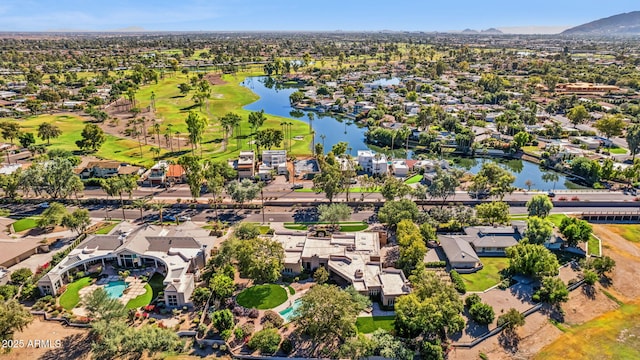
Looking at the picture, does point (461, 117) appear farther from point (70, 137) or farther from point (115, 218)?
point (70, 137)

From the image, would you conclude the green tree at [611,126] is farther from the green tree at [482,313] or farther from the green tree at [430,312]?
the green tree at [430,312]

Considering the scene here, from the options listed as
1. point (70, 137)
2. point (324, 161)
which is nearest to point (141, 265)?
point (324, 161)

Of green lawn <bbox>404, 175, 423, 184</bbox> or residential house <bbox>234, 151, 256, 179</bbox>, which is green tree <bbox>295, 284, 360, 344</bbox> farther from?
residential house <bbox>234, 151, 256, 179</bbox>

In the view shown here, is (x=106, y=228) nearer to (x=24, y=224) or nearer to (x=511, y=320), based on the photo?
(x=24, y=224)

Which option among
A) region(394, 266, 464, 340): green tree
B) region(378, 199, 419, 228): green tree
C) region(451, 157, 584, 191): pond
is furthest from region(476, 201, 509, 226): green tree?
region(451, 157, 584, 191): pond

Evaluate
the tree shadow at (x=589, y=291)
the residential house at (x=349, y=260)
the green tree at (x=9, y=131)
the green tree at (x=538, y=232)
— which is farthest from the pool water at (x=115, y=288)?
the green tree at (x=9, y=131)

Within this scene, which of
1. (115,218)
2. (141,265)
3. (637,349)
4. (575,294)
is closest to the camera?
(637,349)

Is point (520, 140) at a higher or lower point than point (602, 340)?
higher

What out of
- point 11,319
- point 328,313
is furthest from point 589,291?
point 11,319
